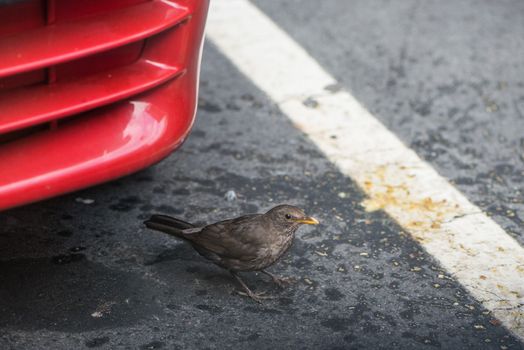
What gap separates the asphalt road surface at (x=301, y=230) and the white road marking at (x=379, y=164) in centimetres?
7

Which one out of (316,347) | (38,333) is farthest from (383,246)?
(38,333)

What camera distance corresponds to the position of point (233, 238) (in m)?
3.66

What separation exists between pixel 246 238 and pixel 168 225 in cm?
33

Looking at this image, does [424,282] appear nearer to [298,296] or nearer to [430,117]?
[298,296]

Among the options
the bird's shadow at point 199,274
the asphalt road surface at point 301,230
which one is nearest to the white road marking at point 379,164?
the asphalt road surface at point 301,230

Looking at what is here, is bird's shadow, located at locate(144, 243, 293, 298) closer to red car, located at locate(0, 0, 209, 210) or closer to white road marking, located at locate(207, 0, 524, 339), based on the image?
red car, located at locate(0, 0, 209, 210)

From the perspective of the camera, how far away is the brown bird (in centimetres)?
364

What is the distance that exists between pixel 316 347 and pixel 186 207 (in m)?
1.15

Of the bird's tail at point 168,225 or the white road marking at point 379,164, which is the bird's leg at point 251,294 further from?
the white road marking at point 379,164

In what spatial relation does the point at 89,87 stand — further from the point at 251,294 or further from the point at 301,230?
the point at 301,230

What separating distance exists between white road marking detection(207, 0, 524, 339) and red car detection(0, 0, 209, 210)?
1.19 meters

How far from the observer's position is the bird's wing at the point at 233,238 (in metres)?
3.64

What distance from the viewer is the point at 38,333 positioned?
3.37 meters

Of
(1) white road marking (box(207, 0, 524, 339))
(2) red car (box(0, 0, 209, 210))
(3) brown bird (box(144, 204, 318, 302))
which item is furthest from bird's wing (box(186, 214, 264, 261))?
(1) white road marking (box(207, 0, 524, 339))
